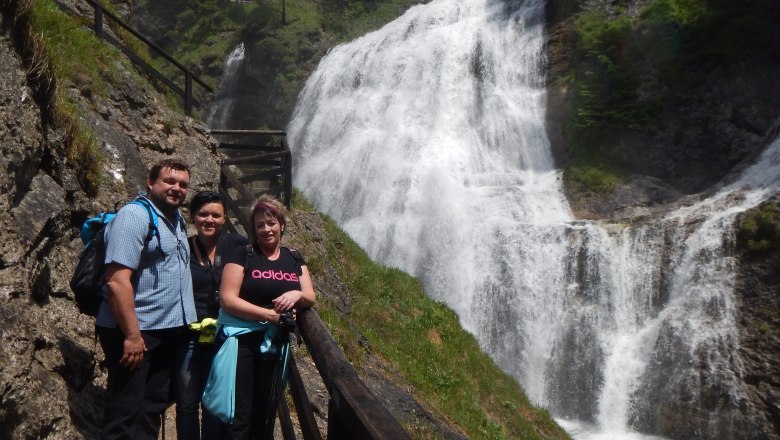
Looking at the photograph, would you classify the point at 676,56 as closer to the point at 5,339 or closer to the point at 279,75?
the point at 279,75

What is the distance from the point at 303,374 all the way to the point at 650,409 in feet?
31.7

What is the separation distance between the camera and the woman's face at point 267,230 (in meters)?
3.67

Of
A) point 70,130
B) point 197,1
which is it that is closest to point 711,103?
point 70,130

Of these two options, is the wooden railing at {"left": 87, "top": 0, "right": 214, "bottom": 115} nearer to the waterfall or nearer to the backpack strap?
the backpack strap

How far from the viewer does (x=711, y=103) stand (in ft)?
67.2

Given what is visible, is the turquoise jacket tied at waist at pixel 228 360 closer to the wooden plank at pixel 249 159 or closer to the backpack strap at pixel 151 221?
the backpack strap at pixel 151 221

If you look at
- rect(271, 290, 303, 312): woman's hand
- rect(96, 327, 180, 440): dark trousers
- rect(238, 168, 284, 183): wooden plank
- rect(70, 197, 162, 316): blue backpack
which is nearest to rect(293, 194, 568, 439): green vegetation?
rect(238, 168, 284, 183): wooden plank

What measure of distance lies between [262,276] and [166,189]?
748 mm

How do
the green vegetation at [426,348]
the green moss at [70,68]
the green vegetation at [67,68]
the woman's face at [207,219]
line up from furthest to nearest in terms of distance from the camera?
the green vegetation at [426,348] < the green moss at [70,68] < the green vegetation at [67,68] < the woman's face at [207,219]

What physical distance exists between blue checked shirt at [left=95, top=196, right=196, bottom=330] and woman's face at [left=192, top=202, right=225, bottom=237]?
172mm

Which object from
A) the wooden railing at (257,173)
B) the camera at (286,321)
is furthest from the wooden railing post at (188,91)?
the camera at (286,321)

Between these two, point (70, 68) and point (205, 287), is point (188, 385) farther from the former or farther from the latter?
point (70, 68)

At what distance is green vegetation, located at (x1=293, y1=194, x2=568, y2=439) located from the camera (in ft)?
32.0

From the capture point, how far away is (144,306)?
357 centimetres
